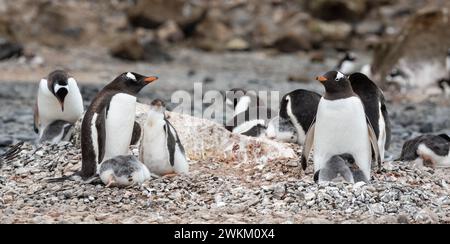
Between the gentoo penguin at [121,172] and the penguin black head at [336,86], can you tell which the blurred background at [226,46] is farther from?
the penguin black head at [336,86]

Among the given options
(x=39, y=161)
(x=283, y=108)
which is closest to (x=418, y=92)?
(x=283, y=108)

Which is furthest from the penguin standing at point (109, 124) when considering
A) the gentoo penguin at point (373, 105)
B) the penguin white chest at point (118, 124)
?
the gentoo penguin at point (373, 105)

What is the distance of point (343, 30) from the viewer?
2412 cm

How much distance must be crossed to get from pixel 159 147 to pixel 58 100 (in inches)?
84.9

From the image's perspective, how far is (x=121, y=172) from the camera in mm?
5973

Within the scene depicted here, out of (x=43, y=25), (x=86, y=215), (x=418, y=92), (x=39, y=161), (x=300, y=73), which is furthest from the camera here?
(x=43, y=25)

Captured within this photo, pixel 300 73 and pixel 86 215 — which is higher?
pixel 300 73

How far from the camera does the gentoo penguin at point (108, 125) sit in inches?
247

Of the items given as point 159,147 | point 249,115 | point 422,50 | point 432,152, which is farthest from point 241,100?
point 422,50

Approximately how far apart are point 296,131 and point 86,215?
3.03 m

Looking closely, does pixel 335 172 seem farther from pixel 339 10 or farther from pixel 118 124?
pixel 339 10

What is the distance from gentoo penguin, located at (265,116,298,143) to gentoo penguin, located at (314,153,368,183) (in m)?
1.71

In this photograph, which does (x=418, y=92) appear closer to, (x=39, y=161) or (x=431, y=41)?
(x=431, y=41)

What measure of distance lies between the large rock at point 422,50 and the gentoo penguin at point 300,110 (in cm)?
657
